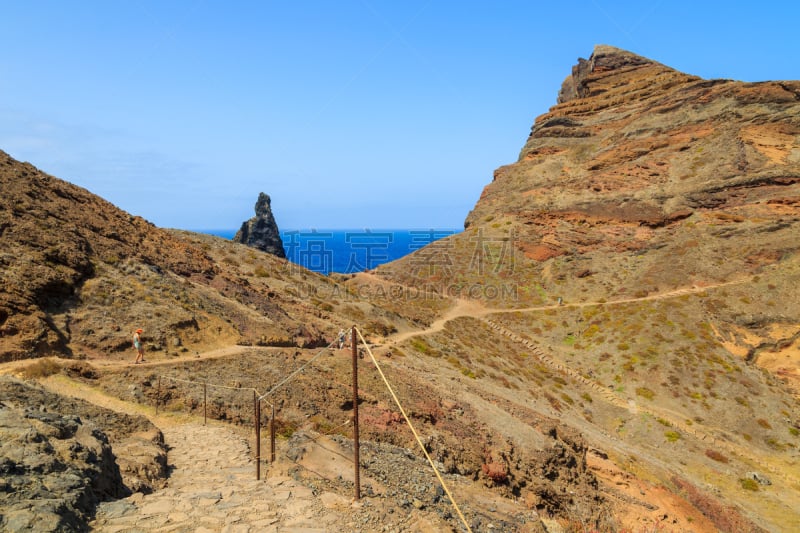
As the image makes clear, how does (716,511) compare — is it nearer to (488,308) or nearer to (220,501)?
(220,501)

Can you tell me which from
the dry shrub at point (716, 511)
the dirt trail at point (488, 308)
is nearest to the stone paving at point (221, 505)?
the dry shrub at point (716, 511)

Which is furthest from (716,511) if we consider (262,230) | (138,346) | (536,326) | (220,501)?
(262,230)

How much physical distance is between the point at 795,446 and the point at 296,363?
34.5 metres

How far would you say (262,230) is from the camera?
69.6 meters

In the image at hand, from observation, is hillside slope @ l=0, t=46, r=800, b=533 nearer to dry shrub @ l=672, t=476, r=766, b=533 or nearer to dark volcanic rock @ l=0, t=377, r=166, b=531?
dry shrub @ l=672, t=476, r=766, b=533

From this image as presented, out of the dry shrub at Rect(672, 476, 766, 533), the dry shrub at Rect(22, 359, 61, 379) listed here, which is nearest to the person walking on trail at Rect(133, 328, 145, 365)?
the dry shrub at Rect(22, 359, 61, 379)

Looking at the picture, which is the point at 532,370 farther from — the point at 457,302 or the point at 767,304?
the point at 767,304

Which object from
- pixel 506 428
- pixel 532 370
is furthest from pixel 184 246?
pixel 532 370

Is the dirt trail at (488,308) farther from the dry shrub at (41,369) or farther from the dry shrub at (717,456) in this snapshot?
the dry shrub at (41,369)

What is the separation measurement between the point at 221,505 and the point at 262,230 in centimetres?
6441

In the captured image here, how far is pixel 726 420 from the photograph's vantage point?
108ft

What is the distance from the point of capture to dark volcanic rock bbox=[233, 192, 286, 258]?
6906 centimetres

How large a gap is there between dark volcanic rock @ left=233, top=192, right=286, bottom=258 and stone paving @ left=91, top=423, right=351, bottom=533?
5965 centimetres

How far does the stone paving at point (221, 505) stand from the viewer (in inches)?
299
